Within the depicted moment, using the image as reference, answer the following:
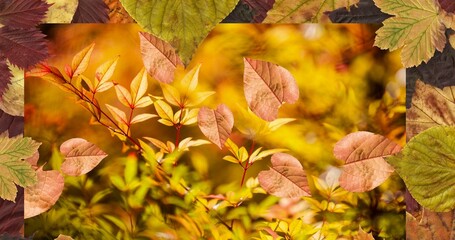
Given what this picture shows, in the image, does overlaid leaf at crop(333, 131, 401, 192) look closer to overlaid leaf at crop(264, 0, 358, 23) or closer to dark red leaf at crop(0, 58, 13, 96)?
overlaid leaf at crop(264, 0, 358, 23)

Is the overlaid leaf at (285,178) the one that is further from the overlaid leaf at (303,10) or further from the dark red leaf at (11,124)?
the dark red leaf at (11,124)

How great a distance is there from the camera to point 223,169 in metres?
0.79

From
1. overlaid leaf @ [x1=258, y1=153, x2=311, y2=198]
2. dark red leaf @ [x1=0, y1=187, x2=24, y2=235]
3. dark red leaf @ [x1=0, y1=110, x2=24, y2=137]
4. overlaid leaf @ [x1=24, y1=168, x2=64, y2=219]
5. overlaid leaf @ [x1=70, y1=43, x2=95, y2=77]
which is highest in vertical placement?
overlaid leaf @ [x1=70, y1=43, x2=95, y2=77]

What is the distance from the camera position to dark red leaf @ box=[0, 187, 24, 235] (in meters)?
0.81

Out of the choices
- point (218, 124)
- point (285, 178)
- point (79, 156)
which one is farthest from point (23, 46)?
point (285, 178)

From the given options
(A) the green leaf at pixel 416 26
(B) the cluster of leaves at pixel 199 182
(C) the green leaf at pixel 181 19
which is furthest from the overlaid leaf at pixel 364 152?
(C) the green leaf at pixel 181 19

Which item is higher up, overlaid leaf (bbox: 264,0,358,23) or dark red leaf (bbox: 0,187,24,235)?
overlaid leaf (bbox: 264,0,358,23)

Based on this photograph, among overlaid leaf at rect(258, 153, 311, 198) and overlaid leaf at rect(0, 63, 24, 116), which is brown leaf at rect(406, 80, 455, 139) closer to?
overlaid leaf at rect(258, 153, 311, 198)

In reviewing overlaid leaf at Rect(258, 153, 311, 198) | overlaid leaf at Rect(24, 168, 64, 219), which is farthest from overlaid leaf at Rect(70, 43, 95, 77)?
overlaid leaf at Rect(258, 153, 311, 198)

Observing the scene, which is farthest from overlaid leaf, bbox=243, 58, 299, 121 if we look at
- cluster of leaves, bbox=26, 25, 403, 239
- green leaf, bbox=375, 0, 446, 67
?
green leaf, bbox=375, 0, 446, 67

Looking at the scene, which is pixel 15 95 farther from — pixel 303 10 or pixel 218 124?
pixel 303 10

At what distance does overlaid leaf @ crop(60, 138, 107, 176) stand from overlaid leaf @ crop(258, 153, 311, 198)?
21 cm

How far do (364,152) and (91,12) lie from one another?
1.27 feet

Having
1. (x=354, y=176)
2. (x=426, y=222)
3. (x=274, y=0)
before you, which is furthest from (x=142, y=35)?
(x=426, y=222)
